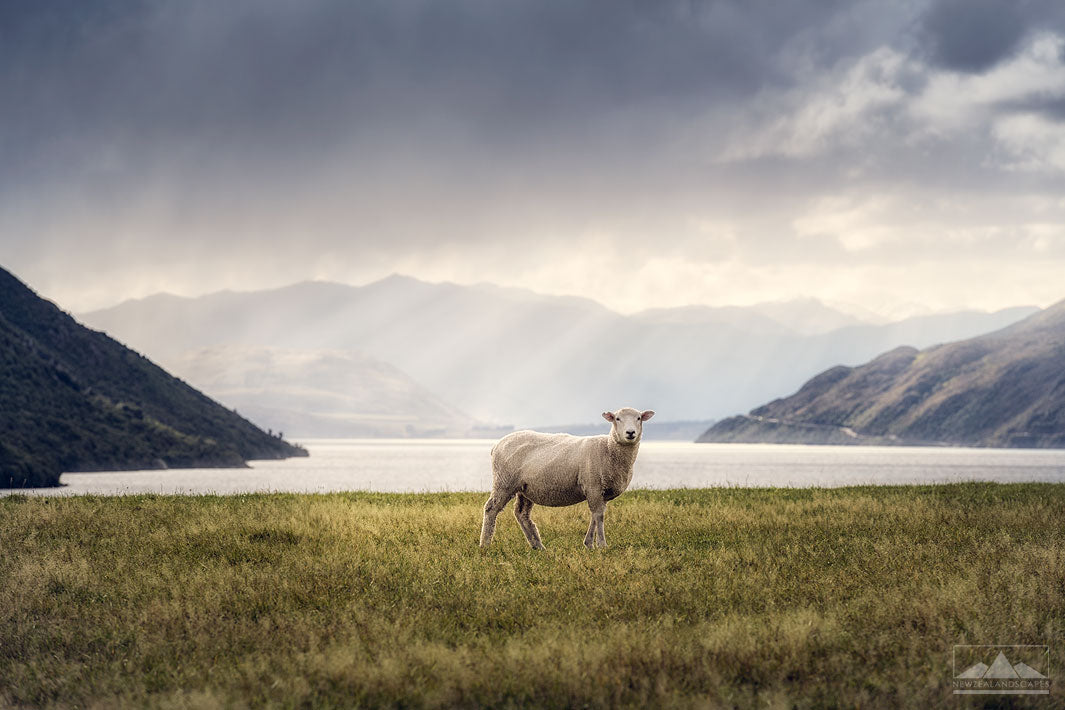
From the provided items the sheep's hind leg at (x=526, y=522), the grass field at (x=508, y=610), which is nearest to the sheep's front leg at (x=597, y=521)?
the grass field at (x=508, y=610)

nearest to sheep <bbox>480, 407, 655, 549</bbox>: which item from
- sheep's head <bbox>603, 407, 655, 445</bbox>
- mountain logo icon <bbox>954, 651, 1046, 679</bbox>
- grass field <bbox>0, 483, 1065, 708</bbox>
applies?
sheep's head <bbox>603, 407, 655, 445</bbox>

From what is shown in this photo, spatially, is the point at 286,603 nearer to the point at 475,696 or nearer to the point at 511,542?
the point at 475,696

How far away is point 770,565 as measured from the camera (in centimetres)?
1576

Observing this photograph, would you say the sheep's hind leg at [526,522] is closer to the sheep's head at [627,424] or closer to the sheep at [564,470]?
Result: the sheep at [564,470]

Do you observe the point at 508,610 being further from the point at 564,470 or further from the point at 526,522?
the point at 526,522

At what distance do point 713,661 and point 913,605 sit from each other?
13.2ft

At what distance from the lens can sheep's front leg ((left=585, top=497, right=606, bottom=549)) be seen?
1723 cm

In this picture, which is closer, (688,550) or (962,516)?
(688,550)

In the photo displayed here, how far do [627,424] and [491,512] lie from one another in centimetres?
359

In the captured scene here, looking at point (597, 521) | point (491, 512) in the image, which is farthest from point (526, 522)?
point (597, 521)

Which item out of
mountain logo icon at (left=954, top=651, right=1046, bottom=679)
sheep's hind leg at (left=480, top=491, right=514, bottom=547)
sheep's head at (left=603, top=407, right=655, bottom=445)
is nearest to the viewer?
mountain logo icon at (left=954, top=651, right=1046, bottom=679)

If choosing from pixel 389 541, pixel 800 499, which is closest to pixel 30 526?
pixel 389 541

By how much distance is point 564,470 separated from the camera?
17.3 metres

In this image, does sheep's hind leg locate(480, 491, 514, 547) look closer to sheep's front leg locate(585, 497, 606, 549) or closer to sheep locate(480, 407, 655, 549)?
sheep locate(480, 407, 655, 549)
